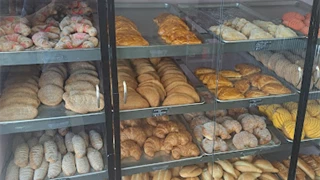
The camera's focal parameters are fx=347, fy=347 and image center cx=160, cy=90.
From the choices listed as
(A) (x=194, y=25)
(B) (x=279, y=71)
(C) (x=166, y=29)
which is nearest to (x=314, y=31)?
(B) (x=279, y=71)

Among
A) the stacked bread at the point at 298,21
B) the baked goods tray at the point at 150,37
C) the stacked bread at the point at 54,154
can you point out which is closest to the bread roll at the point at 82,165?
the stacked bread at the point at 54,154

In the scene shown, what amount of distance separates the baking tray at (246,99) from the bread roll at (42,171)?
2.86 feet

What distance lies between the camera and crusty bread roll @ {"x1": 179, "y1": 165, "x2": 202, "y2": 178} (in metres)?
1.89

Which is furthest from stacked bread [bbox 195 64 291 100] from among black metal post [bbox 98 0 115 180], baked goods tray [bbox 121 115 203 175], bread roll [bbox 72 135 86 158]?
bread roll [bbox 72 135 86 158]

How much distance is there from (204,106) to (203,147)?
0.26 m

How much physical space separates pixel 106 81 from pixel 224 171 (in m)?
0.93

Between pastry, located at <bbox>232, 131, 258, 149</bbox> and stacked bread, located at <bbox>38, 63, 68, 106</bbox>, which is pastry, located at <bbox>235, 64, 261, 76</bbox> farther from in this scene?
stacked bread, located at <bbox>38, 63, 68, 106</bbox>

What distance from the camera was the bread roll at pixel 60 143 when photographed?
1.69 metres

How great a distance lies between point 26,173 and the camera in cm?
155

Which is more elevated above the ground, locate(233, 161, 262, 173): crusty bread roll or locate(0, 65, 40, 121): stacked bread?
locate(0, 65, 40, 121): stacked bread

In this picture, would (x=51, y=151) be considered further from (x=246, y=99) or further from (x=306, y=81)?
(x=306, y=81)

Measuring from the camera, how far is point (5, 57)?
4.31ft

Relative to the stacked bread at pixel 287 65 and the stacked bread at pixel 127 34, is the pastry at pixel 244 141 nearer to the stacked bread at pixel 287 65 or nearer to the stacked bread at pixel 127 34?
the stacked bread at pixel 287 65

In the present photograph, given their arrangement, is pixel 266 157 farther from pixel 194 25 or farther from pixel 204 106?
pixel 194 25
